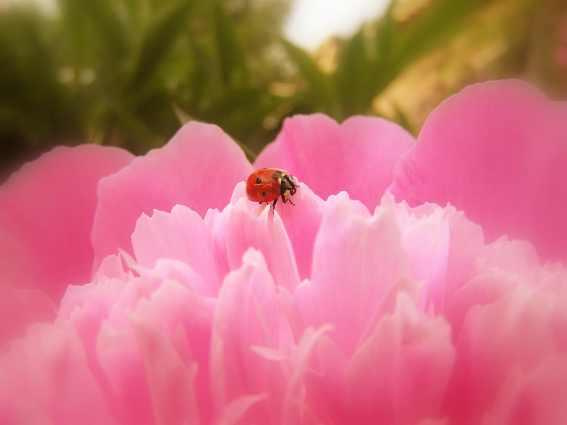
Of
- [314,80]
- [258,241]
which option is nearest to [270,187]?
[258,241]

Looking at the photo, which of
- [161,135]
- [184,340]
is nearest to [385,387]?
[184,340]

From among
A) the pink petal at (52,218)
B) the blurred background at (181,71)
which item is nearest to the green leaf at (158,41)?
the blurred background at (181,71)

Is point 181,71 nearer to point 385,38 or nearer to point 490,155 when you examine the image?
point 385,38

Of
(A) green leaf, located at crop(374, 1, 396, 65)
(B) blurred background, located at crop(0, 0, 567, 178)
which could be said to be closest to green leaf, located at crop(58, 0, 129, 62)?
(B) blurred background, located at crop(0, 0, 567, 178)

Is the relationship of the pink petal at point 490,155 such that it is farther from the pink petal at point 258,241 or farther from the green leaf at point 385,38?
the green leaf at point 385,38

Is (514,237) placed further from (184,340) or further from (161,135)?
(161,135)

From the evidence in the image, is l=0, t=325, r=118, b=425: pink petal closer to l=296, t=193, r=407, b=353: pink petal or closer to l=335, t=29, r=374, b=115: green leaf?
l=296, t=193, r=407, b=353: pink petal
